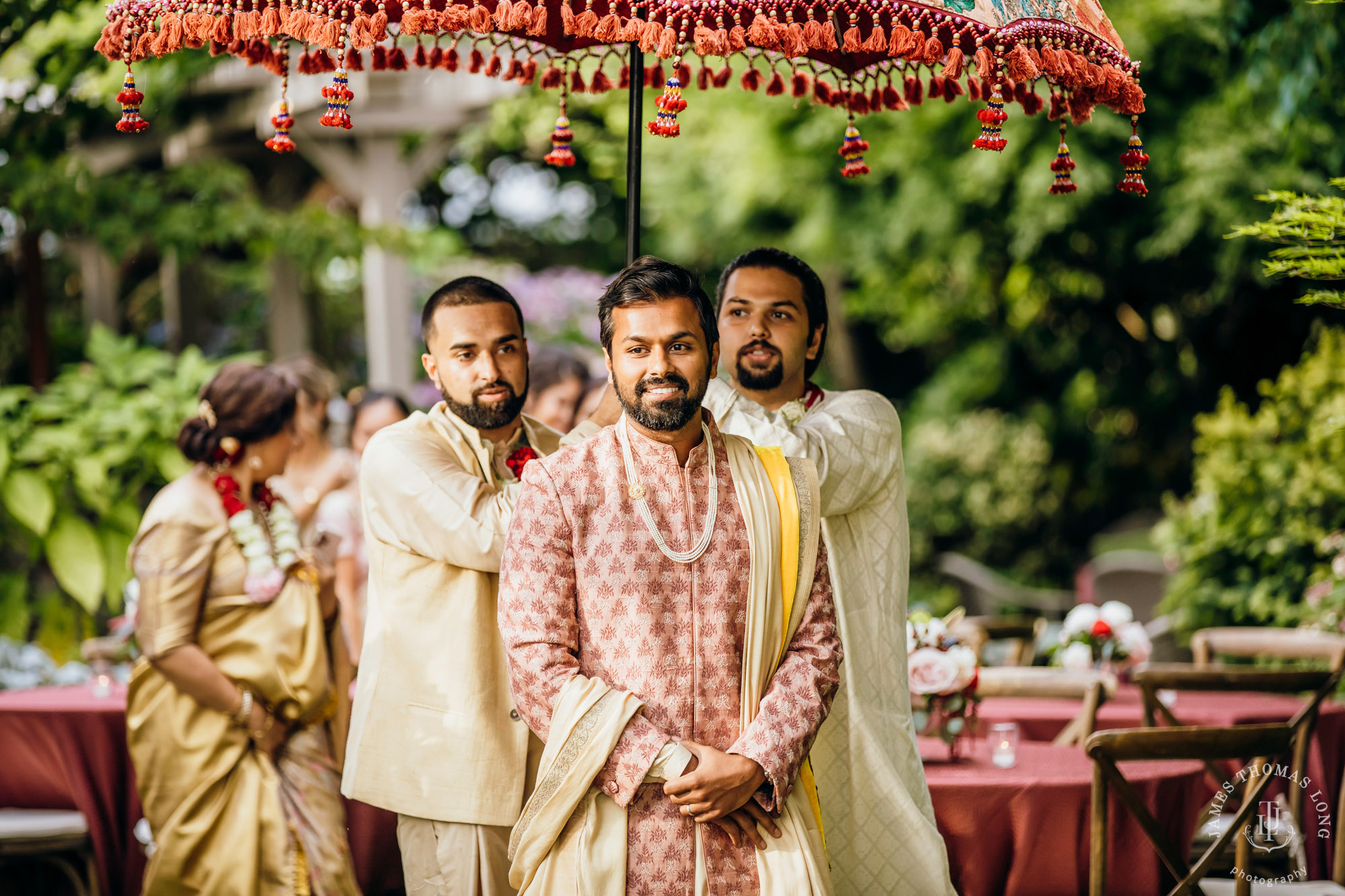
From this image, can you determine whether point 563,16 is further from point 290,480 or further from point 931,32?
point 290,480

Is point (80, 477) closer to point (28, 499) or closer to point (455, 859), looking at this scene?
point (28, 499)

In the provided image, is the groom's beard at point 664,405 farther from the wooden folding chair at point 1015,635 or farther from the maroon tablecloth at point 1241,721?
the wooden folding chair at point 1015,635

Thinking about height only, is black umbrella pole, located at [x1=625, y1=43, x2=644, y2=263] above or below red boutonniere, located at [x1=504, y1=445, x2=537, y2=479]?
above

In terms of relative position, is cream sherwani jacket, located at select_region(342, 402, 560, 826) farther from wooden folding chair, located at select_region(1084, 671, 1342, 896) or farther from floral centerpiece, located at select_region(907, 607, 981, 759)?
wooden folding chair, located at select_region(1084, 671, 1342, 896)

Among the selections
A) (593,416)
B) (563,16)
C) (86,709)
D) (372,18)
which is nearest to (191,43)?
(372,18)

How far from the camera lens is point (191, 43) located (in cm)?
281

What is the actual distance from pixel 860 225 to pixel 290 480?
5.43 m

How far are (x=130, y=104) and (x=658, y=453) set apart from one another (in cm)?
136

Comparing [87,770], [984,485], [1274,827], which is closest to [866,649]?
[1274,827]

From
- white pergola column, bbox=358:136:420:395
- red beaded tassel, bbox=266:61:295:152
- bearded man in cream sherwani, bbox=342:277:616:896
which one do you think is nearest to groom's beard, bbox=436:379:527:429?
bearded man in cream sherwani, bbox=342:277:616:896

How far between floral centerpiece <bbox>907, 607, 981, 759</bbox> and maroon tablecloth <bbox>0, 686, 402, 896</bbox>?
1860mm

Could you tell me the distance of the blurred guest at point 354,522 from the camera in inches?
225

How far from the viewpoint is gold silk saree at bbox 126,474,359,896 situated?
11.9ft

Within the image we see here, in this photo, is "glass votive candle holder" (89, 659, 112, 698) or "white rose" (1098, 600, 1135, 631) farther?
"white rose" (1098, 600, 1135, 631)
